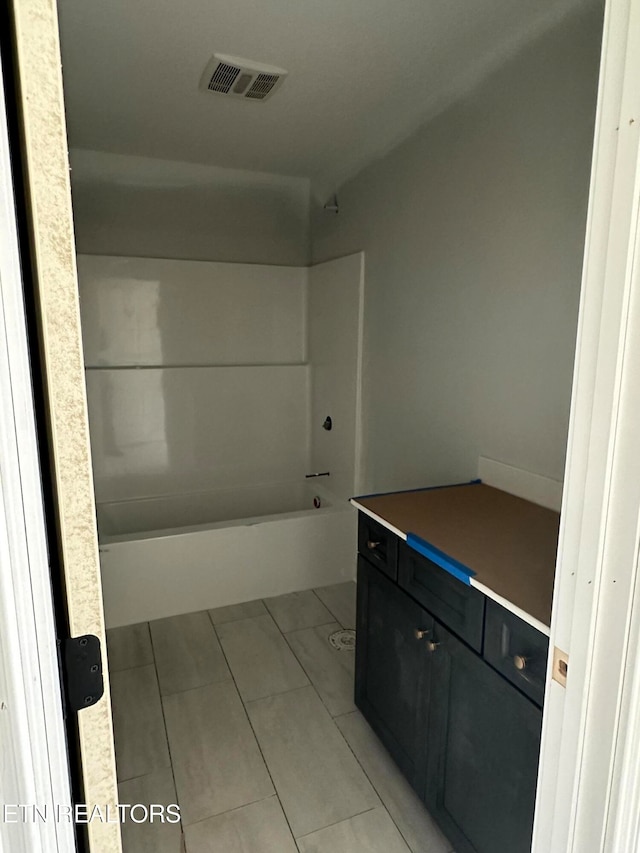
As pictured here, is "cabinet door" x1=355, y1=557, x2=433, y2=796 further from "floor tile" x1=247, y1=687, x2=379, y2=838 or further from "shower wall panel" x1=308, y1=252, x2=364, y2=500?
"shower wall panel" x1=308, y1=252, x2=364, y2=500

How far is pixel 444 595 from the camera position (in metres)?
1.50

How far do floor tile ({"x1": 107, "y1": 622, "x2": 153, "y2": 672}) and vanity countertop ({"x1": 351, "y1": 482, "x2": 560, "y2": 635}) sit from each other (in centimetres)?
141

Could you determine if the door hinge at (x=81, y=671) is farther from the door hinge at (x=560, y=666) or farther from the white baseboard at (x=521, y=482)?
the white baseboard at (x=521, y=482)

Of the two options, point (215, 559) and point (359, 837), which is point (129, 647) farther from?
point (359, 837)

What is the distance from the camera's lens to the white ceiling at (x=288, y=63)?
1.75 meters

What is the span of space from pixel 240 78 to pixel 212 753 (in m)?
2.65

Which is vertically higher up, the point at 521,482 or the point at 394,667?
the point at 521,482

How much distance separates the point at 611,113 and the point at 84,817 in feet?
3.86

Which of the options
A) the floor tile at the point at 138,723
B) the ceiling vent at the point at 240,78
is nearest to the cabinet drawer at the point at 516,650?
the floor tile at the point at 138,723

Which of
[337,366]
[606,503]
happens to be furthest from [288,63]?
[606,503]

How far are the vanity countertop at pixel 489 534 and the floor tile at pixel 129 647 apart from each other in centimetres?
141

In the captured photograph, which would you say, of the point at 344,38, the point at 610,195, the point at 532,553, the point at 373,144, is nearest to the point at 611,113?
the point at 610,195

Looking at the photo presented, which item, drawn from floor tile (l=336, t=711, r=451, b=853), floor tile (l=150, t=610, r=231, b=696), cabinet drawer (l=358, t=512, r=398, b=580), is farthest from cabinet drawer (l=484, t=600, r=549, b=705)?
floor tile (l=150, t=610, r=231, b=696)

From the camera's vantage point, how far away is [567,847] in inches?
34.7
